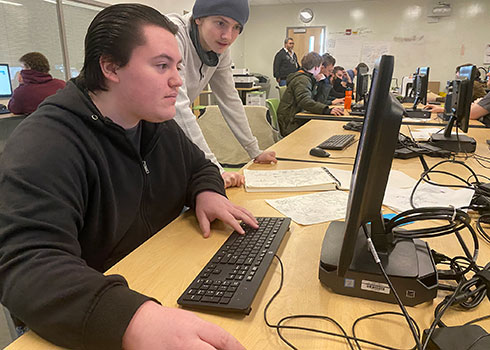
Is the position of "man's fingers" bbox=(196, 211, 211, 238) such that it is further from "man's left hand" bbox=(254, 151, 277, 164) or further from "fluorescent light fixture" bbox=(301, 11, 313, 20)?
"fluorescent light fixture" bbox=(301, 11, 313, 20)

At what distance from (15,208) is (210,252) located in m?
0.40

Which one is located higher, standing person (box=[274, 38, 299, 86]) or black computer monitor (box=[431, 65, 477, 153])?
standing person (box=[274, 38, 299, 86])

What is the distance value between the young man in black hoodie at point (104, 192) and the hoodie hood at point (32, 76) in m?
3.24

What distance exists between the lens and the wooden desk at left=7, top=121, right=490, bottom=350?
59 cm

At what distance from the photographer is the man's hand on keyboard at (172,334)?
0.51 metres

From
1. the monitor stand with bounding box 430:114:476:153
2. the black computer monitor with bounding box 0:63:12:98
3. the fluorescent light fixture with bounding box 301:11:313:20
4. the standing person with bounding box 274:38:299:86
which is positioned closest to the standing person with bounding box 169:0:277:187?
the monitor stand with bounding box 430:114:476:153

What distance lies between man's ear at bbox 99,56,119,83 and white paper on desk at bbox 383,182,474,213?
33.1 inches

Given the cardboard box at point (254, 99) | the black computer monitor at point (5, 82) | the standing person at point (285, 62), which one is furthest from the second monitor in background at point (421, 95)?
the standing person at point (285, 62)

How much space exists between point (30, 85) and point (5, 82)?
44 centimetres

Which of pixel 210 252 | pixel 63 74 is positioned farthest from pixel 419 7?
pixel 210 252

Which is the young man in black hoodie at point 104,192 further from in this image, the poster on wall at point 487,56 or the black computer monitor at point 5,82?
the poster on wall at point 487,56

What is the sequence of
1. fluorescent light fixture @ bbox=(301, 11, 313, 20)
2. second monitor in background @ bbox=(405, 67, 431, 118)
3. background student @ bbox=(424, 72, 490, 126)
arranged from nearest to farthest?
background student @ bbox=(424, 72, 490, 126)
second monitor in background @ bbox=(405, 67, 431, 118)
fluorescent light fixture @ bbox=(301, 11, 313, 20)

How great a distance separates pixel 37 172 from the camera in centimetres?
68

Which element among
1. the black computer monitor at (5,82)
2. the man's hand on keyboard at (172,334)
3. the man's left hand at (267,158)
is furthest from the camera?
the black computer monitor at (5,82)
